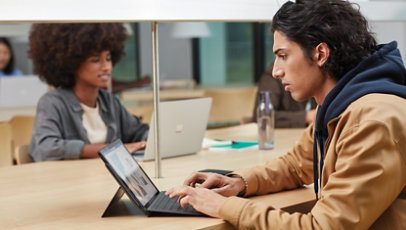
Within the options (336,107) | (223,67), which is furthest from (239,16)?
(223,67)

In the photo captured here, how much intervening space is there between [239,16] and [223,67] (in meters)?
6.84

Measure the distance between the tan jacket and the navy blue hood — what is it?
25 millimetres

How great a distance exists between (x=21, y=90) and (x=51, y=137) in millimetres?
3058

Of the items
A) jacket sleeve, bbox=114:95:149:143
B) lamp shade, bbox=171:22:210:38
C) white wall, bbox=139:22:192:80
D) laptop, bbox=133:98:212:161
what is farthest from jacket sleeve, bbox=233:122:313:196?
white wall, bbox=139:22:192:80

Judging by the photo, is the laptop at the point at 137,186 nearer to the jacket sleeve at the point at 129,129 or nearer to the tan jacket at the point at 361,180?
the tan jacket at the point at 361,180

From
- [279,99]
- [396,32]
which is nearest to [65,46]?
[279,99]

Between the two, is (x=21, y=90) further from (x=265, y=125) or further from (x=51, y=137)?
(x=265, y=125)

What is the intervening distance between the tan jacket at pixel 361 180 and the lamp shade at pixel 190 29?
264 inches

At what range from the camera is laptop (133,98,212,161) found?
248 centimetres

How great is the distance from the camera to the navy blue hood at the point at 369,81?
1.57m

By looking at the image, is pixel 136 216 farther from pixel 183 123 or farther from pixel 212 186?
pixel 183 123

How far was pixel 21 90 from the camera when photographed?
5.73m

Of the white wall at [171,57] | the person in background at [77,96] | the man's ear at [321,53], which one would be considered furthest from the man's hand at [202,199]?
the white wall at [171,57]

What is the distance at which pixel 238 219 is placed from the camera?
1566 millimetres
